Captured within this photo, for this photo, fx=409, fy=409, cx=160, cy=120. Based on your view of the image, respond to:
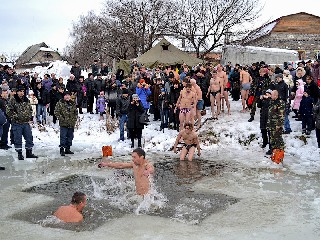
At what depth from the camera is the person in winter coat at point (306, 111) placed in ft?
39.8

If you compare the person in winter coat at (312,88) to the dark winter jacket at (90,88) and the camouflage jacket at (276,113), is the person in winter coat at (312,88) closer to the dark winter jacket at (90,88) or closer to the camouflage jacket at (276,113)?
the camouflage jacket at (276,113)

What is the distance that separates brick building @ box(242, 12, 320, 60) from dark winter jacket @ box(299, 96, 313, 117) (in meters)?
30.3

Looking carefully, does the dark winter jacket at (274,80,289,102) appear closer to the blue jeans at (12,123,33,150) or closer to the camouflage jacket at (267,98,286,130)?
the camouflage jacket at (267,98,286,130)

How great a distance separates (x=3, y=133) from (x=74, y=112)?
243 centimetres

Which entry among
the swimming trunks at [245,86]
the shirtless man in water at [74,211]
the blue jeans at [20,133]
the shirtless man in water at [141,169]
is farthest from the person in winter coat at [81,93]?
the shirtless man in water at [74,211]

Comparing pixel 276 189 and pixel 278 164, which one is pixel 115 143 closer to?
pixel 278 164

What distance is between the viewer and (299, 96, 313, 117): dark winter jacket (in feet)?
39.8

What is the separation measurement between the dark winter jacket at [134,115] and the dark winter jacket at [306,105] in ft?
16.0

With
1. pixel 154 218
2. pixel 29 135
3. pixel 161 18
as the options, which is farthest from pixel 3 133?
pixel 161 18

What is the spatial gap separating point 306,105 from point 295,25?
37968 millimetres

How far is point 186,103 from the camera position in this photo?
12.9 m

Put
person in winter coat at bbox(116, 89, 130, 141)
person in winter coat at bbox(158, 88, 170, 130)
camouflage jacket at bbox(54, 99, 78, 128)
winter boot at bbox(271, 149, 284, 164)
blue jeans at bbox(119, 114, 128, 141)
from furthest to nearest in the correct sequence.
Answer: person in winter coat at bbox(158, 88, 170, 130)
blue jeans at bbox(119, 114, 128, 141)
person in winter coat at bbox(116, 89, 130, 141)
camouflage jacket at bbox(54, 99, 78, 128)
winter boot at bbox(271, 149, 284, 164)

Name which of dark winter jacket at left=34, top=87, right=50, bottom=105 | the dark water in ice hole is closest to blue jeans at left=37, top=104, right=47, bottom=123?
dark winter jacket at left=34, top=87, right=50, bottom=105

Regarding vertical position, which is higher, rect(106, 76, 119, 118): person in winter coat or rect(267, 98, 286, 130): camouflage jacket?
rect(106, 76, 119, 118): person in winter coat
